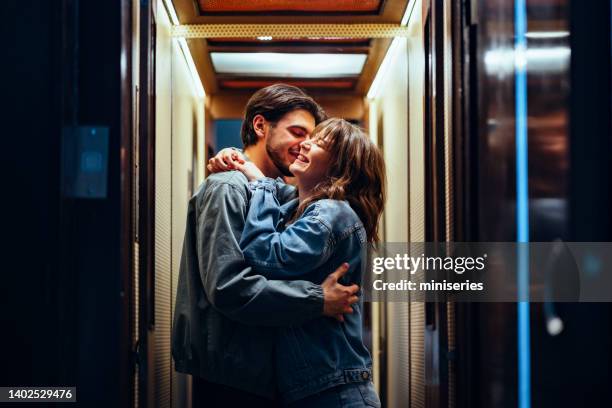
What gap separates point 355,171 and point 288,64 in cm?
180

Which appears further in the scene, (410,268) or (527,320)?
(410,268)

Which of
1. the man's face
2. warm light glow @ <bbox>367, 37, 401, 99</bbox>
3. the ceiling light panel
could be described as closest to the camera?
the man's face

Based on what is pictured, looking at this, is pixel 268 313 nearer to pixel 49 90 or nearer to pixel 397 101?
pixel 49 90

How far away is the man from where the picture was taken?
7.47 feet

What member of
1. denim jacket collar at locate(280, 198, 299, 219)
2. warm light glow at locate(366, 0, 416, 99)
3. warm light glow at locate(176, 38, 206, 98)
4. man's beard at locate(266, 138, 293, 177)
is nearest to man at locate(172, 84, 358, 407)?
denim jacket collar at locate(280, 198, 299, 219)

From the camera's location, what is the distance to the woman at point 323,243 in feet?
7.55

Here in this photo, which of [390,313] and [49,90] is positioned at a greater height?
[49,90]

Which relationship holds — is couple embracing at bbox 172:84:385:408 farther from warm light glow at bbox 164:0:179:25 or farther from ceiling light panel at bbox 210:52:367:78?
ceiling light panel at bbox 210:52:367:78

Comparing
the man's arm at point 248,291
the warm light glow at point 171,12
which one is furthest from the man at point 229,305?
the warm light glow at point 171,12

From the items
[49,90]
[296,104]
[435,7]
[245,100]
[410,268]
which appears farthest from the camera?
[245,100]

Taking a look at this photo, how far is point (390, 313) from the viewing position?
4090mm

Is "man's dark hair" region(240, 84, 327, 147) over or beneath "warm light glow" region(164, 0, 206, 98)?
beneath

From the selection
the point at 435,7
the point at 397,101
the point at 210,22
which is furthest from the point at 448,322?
the point at 210,22

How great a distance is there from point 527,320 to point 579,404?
0.24m
